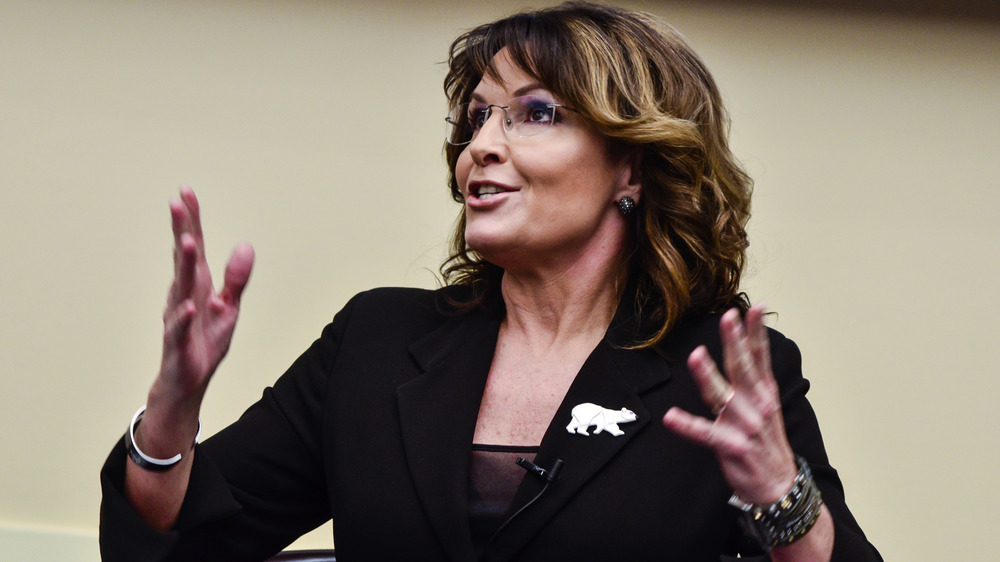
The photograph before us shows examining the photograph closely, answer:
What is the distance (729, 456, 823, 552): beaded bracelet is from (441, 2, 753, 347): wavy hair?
1.73 ft

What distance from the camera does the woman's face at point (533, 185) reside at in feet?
5.97

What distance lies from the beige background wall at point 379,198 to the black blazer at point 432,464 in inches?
33.9

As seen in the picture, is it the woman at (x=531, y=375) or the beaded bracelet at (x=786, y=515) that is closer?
the beaded bracelet at (x=786, y=515)

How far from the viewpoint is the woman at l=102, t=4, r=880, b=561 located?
5.32 ft

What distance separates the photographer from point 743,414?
4.14 feet

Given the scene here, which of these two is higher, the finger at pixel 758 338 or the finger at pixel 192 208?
the finger at pixel 192 208

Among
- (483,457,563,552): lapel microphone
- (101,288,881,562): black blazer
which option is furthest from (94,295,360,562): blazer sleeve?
(483,457,563,552): lapel microphone

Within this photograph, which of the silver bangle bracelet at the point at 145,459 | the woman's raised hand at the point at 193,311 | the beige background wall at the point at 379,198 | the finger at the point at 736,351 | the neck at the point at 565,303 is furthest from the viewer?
the beige background wall at the point at 379,198

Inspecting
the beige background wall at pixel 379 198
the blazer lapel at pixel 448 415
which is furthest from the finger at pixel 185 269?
the beige background wall at pixel 379 198

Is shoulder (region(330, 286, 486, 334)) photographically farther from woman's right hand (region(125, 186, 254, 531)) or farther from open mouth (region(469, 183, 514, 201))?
woman's right hand (region(125, 186, 254, 531))

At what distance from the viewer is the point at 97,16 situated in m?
2.83

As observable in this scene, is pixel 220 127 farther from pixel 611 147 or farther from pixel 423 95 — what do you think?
pixel 611 147

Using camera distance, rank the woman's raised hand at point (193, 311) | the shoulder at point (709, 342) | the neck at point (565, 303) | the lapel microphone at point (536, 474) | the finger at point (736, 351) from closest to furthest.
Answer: the finger at point (736, 351), the woman's raised hand at point (193, 311), the lapel microphone at point (536, 474), the shoulder at point (709, 342), the neck at point (565, 303)

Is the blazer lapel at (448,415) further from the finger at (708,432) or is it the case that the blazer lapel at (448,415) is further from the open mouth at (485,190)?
the finger at (708,432)
